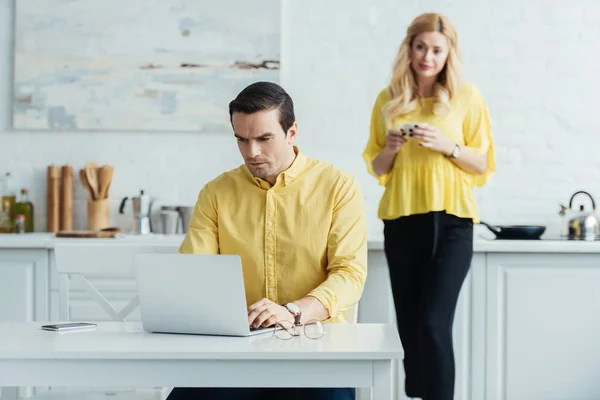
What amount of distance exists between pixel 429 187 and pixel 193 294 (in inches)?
57.9

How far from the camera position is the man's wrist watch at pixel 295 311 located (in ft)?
6.45

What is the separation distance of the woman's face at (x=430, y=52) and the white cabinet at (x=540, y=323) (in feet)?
3.09

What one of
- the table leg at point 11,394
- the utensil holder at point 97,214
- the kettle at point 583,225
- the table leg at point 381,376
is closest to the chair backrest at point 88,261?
the table leg at point 11,394

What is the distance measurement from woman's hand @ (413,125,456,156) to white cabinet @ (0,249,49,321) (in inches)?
70.1

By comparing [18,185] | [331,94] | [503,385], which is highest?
[331,94]

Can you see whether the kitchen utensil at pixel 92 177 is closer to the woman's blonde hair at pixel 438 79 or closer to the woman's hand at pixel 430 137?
the woman's blonde hair at pixel 438 79

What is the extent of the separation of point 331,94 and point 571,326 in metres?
1.59

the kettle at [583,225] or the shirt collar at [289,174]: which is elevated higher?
the shirt collar at [289,174]

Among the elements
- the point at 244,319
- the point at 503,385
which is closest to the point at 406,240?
the point at 503,385

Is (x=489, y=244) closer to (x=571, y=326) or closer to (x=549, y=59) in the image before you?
(x=571, y=326)

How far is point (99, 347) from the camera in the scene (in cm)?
164

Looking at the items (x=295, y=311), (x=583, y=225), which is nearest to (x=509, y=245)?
(x=583, y=225)

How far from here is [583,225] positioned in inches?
148

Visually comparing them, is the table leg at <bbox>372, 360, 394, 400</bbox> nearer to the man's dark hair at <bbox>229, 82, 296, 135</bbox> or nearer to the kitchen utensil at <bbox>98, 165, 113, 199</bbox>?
the man's dark hair at <bbox>229, 82, 296, 135</bbox>
